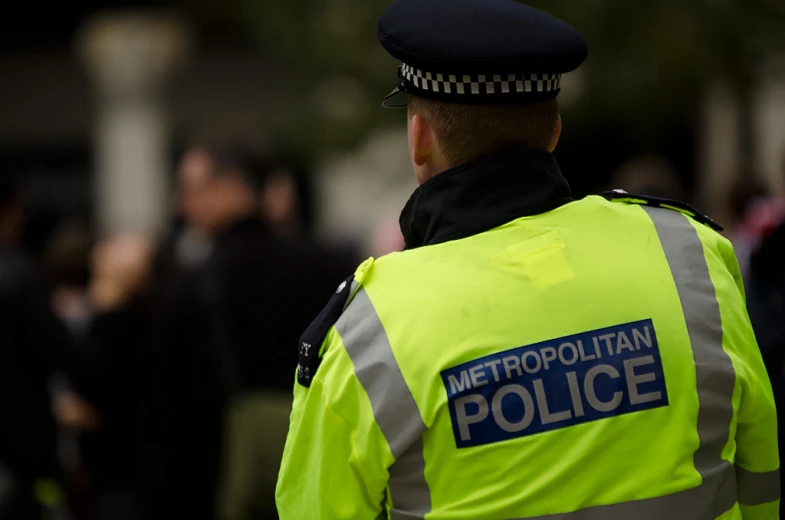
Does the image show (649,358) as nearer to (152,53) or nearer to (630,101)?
(630,101)

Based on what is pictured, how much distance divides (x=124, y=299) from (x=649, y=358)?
349cm

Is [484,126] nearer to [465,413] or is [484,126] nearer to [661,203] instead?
[661,203]

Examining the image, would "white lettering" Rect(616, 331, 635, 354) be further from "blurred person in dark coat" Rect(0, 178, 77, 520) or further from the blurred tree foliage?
the blurred tree foliage

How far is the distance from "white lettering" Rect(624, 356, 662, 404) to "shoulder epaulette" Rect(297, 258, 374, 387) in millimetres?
437

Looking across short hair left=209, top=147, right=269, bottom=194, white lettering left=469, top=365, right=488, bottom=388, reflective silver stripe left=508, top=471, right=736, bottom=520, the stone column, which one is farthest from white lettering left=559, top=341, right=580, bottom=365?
the stone column

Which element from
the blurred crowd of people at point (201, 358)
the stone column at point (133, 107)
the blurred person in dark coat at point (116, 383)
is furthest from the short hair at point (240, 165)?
the stone column at point (133, 107)

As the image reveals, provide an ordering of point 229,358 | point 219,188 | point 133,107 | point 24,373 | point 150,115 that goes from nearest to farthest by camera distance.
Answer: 1. point 229,358
2. point 24,373
3. point 219,188
4. point 133,107
5. point 150,115

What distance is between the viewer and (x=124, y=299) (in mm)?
5086

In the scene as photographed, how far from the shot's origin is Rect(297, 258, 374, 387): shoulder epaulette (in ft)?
6.51

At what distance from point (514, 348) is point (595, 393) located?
143mm

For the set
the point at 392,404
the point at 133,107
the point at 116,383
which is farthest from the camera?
the point at 133,107

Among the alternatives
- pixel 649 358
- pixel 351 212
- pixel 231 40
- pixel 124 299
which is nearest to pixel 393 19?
pixel 649 358

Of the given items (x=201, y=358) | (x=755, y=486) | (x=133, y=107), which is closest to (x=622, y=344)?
(x=755, y=486)

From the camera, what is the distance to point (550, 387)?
1.91 metres
